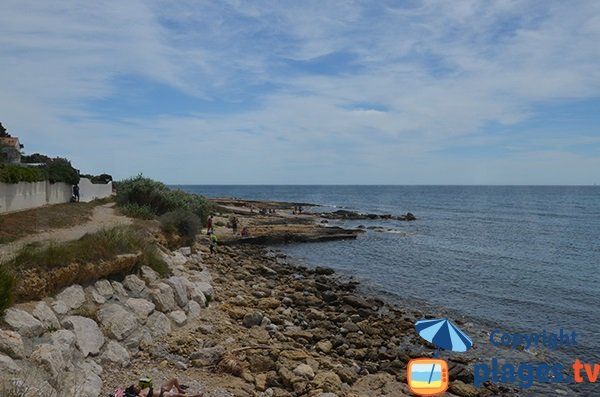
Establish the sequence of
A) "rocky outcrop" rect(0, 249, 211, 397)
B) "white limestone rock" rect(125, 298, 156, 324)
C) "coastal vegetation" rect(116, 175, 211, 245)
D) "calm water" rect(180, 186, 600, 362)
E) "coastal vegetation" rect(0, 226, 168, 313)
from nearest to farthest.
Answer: "rocky outcrop" rect(0, 249, 211, 397) → "coastal vegetation" rect(0, 226, 168, 313) → "white limestone rock" rect(125, 298, 156, 324) → "calm water" rect(180, 186, 600, 362) → "coastal vegetation" rect(116, 175, 211, 245)

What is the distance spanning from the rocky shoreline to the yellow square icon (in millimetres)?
1730

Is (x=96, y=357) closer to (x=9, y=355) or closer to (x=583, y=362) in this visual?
(x=9, y=355)

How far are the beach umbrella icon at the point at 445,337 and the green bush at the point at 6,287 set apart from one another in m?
8.16

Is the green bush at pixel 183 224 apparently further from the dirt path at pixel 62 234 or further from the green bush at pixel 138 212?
the green bush at pixel 138 212

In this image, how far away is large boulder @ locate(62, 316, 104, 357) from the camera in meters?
10.1

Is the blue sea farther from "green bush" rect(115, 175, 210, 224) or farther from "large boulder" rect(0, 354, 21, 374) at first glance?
"large boulder" rect(0, 354, 21, 374)

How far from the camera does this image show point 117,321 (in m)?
11.5

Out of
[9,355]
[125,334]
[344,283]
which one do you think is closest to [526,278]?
[344,283]

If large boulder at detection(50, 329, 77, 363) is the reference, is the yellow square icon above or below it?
below

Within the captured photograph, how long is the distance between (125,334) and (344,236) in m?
36.7

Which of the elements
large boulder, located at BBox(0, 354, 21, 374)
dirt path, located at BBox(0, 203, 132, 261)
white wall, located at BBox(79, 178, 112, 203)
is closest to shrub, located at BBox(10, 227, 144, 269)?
dirt path, located at BBox(0, 203, 132, 261)

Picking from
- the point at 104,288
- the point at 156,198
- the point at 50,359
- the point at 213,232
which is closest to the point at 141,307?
the point at 104,288

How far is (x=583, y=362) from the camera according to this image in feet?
51.5

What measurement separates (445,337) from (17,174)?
20.8m
